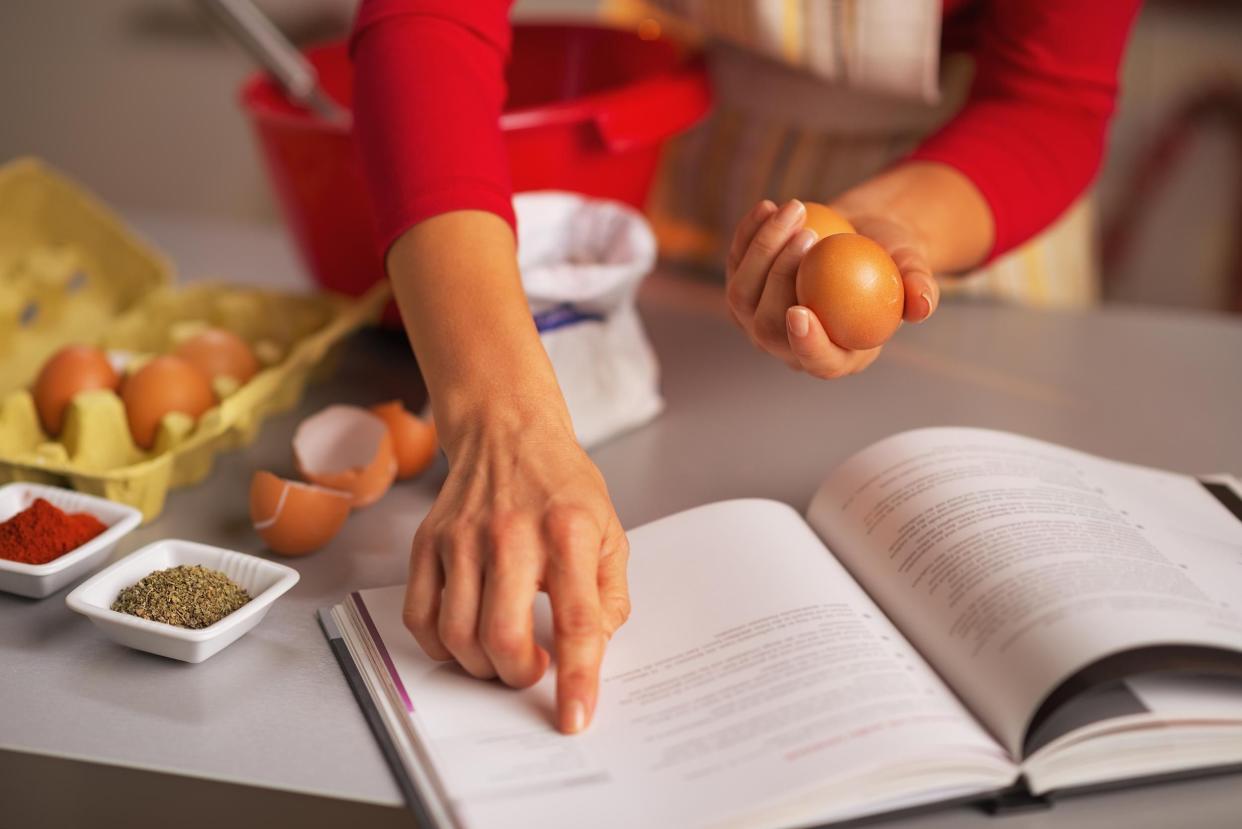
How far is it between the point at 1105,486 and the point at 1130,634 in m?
0.21

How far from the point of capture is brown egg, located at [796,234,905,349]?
2.20ft

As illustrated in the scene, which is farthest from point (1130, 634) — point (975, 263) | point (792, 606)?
point (975, 263)

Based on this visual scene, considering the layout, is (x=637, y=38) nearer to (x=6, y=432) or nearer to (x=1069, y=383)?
(x=1069, y=383)

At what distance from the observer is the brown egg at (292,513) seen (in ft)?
2.42

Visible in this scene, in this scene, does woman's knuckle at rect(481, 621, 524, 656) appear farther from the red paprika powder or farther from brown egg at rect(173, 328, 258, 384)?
brown egg at rect(173, 328, 258, 384)

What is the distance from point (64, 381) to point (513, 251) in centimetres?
38

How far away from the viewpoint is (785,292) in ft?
2.32

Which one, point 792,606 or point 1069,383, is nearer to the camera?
point 792,606

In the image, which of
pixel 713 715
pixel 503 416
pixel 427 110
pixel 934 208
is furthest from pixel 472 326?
pixel 934 208

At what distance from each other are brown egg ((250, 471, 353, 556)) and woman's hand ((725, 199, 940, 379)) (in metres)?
0.30

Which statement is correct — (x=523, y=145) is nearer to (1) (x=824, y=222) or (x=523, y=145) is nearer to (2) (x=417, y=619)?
(1) (x=824, y=222)

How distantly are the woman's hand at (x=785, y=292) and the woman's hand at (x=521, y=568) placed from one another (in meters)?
0.16

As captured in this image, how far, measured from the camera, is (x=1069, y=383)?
40.3 inches

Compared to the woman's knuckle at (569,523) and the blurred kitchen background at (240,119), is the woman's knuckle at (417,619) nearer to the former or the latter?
the woman's knuckle at (569,523)
